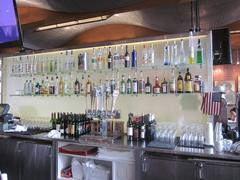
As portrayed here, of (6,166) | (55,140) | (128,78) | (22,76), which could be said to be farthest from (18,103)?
(128,78)

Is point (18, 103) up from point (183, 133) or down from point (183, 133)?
up

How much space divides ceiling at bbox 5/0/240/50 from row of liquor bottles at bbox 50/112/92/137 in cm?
127

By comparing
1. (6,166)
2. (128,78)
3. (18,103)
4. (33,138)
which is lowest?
(6,166)

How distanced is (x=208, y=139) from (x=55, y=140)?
1.86 m

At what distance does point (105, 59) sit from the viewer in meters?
3.52

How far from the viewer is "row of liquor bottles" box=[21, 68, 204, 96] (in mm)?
2999

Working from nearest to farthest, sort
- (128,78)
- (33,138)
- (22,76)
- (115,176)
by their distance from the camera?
(115,176)
(33,138)
(128,78)
(22,76)

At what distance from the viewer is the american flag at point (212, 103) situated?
8.58 feet

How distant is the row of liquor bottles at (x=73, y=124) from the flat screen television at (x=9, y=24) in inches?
49.2

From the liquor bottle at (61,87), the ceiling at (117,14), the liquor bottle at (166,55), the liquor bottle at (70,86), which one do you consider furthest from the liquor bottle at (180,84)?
the liquor bottle at (61,87)

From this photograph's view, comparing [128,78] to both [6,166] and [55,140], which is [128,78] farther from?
[6,166]

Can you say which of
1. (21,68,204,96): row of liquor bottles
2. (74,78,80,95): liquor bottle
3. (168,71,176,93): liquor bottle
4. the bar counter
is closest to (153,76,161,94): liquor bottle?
(21,68,204,96): row of liquor bottles

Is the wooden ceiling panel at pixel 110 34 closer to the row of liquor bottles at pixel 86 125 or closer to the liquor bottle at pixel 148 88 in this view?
the liquor bottle at pixel 148 88

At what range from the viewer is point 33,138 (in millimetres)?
3201
